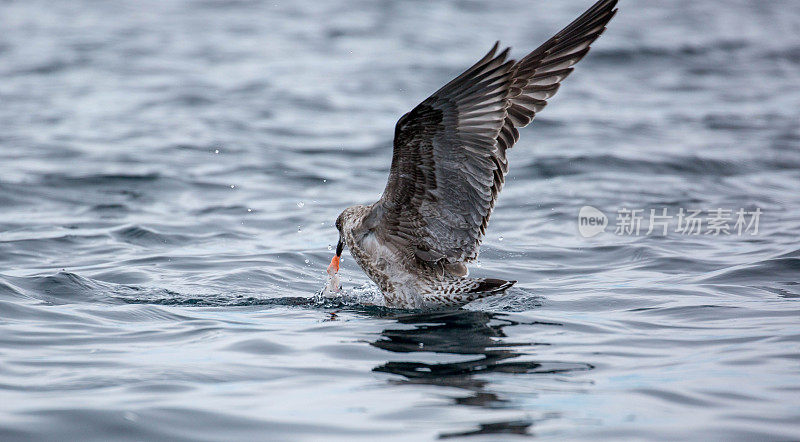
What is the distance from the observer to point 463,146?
6.18 metres

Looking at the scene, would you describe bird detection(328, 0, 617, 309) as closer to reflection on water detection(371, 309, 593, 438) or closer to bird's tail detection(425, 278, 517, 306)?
bird's tail detection(425, 278, 517, 306)

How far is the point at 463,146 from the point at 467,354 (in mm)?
1388

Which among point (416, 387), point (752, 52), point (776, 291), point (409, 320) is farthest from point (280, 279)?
point (752, 52)

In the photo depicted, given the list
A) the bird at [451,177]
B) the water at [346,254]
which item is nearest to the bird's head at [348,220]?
the bird at [451,177]

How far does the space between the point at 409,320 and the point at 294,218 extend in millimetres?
4137

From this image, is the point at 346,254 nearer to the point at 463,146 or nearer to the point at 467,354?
the point at 463,146

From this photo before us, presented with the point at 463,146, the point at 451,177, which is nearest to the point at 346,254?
the point at 451,177

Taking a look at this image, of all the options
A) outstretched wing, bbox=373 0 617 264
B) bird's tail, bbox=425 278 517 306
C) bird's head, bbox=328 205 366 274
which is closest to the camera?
outstretched wing, bbox=373 0 617 264

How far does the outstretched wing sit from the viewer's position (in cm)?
601

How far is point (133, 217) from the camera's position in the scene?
1020 centimetres

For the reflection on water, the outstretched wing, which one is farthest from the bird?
the reflection on water

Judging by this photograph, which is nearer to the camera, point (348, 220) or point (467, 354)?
point (467, 354)

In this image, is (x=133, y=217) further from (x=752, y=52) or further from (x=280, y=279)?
(x=752, y=52)

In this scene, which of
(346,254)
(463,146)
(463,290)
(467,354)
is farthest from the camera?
(346,254)
